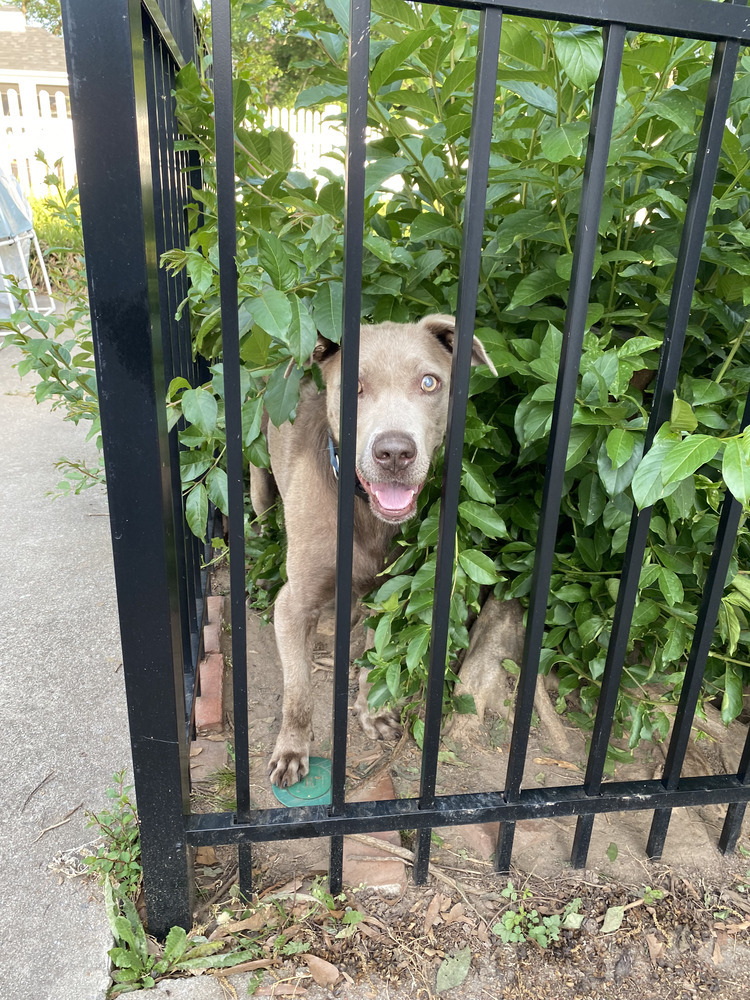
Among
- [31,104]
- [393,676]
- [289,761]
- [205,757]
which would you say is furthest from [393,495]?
[31,104]

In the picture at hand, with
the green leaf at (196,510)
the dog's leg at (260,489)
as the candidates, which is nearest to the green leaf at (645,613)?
the green leaf at (196,510)

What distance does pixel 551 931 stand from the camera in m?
1.72

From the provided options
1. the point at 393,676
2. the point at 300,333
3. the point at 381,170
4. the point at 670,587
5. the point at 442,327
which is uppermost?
the point at 381,170

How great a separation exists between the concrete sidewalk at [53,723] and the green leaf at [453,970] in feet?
2.38

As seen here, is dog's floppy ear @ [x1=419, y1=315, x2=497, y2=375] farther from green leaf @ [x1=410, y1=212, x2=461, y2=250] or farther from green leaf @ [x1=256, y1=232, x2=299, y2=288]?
green leaf @ [x1=256, y1=232, x2=299, y2=288]

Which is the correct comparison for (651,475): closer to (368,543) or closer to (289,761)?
(368,543)

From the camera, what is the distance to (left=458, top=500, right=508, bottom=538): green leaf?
1.70 metres

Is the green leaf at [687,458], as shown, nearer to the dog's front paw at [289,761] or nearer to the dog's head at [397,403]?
the dog's head at [397,403]

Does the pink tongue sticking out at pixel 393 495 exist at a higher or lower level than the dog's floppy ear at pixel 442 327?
lower

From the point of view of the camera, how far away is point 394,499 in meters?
2.04

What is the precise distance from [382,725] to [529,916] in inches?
33.6

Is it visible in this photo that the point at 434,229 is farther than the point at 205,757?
No

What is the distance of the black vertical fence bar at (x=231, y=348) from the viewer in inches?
46.6

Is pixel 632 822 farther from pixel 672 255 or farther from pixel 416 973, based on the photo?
pixel 672 255
